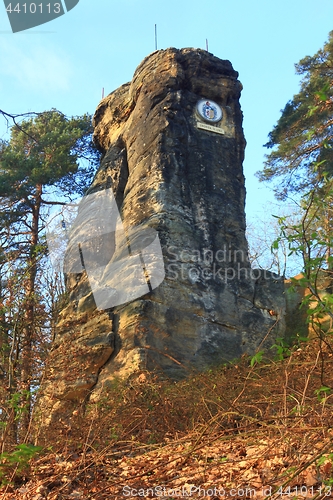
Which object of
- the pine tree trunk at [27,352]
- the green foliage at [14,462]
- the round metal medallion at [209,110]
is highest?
the round metal medallion at [209,110]

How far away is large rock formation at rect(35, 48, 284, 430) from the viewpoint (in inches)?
315

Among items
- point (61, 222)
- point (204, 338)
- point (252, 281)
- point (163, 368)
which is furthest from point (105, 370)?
point (61, 222)

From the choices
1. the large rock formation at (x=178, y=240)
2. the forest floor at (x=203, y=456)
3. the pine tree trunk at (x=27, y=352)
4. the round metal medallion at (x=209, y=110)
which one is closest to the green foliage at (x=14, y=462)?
the forest floor at (x=203, y=456)

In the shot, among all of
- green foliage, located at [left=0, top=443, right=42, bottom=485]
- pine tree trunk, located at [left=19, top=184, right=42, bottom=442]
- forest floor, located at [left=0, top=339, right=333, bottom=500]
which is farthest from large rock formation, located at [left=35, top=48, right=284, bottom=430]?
green foliage, located at [left=0, top=443, right=42, bottom=485]

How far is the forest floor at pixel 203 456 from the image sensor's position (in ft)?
12.5

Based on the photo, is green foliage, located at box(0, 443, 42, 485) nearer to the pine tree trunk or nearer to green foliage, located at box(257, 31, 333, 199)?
the pine tree trunk

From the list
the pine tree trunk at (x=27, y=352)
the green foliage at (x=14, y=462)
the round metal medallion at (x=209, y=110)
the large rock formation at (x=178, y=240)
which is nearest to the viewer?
the green foliage at (x=14, y=462)

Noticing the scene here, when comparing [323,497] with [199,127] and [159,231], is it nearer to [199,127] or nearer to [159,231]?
[159,231]

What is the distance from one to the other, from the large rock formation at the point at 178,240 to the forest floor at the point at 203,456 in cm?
146

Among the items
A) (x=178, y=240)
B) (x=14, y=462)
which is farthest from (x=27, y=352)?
(x=178, y=240)

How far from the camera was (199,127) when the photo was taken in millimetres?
10477

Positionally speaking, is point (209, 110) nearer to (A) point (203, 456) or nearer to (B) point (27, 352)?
(B) point (27, 352)

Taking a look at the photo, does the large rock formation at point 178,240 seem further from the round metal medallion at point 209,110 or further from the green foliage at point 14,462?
the green foliage at point 14,462

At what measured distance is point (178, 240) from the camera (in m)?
8.98
